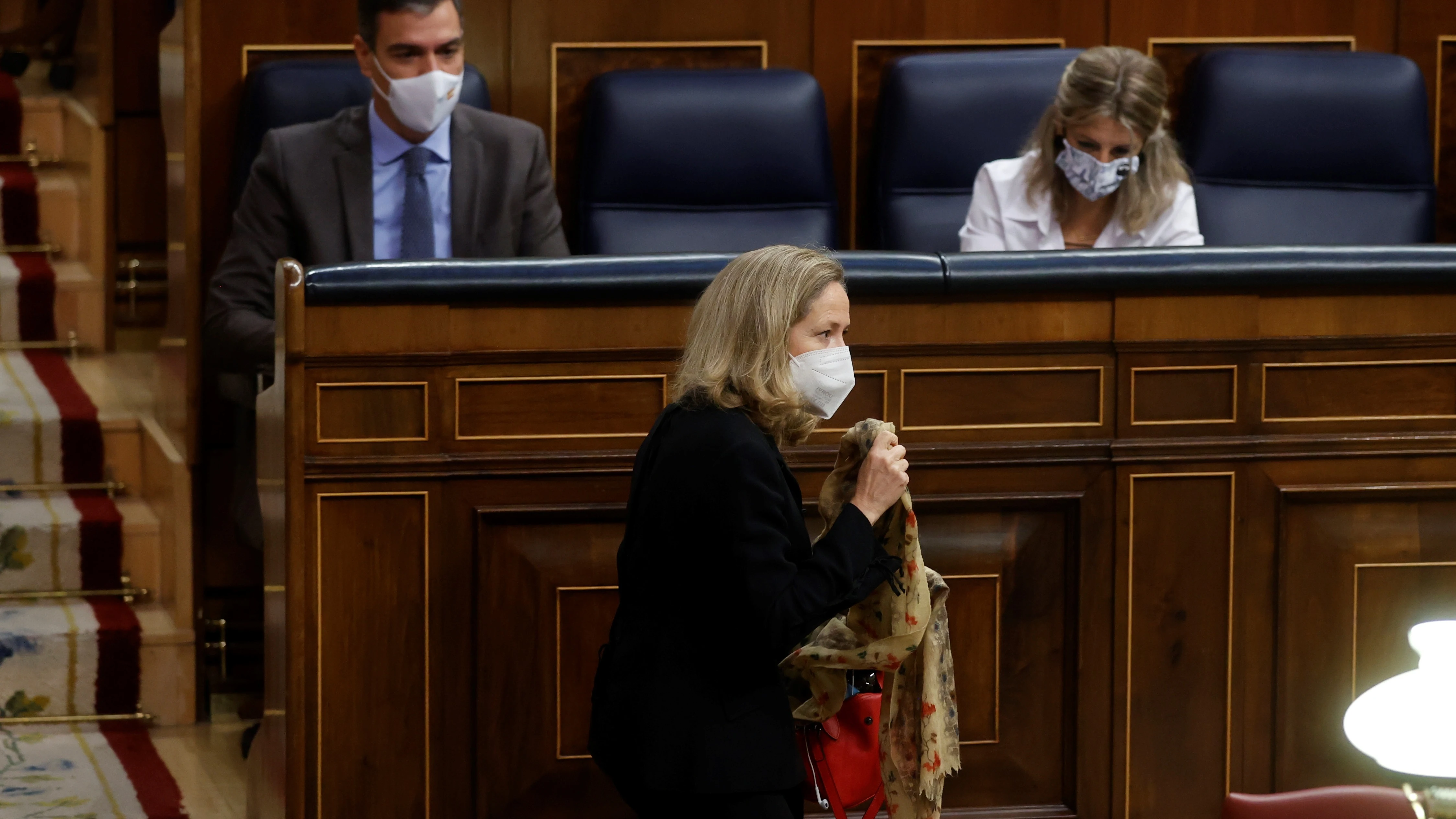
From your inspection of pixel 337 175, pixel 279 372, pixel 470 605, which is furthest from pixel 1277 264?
pixel 337 175

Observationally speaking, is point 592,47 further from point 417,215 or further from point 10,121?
point 10,121

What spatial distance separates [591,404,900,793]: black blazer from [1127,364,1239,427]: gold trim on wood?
64 centimetres

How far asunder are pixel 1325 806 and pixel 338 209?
1793 mm

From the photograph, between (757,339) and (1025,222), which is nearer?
(757,339)

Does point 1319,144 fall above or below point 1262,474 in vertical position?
above

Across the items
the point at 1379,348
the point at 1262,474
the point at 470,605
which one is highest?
the point at 1379,348

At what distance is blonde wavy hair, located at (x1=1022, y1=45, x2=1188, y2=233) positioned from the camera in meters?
2.91

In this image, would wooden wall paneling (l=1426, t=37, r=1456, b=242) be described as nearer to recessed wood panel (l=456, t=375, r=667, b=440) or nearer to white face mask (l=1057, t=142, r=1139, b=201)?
white face mask (l=1057, t=142, r=1139, b=201)

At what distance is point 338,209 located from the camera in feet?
9.18

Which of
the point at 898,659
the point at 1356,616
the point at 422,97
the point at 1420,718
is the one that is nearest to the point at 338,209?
the point at 422,97

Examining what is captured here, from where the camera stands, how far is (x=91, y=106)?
4133 mm

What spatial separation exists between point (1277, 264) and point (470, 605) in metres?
1.13

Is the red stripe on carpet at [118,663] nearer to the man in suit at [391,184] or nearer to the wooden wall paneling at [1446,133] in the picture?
the man in suit at [391,184]

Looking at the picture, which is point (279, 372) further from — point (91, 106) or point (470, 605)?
point (91, 106)
